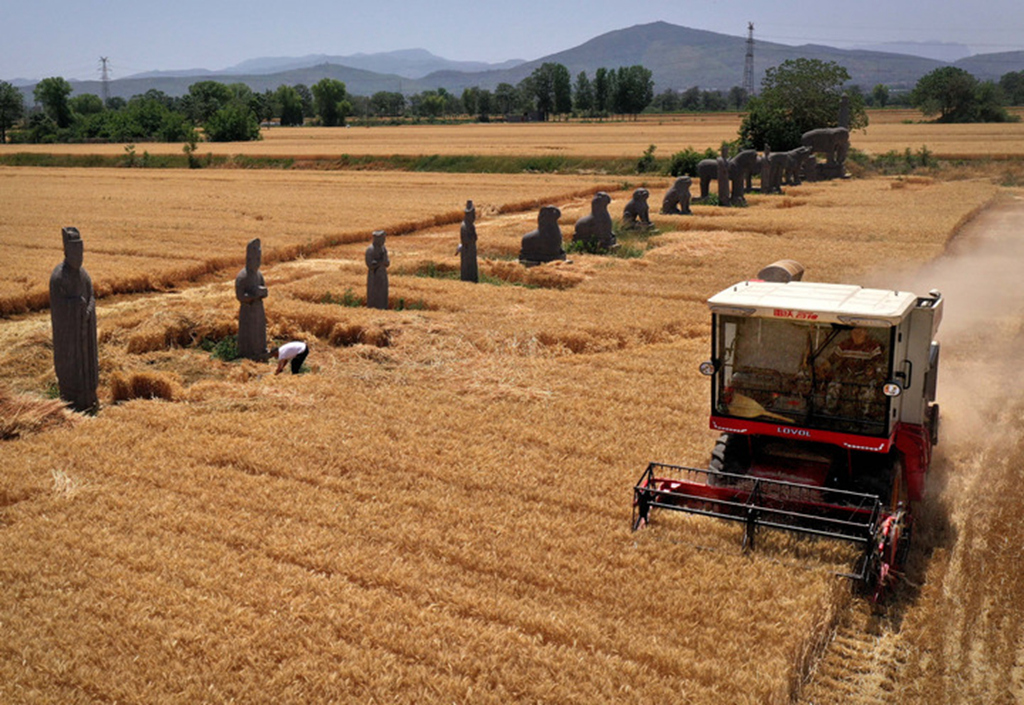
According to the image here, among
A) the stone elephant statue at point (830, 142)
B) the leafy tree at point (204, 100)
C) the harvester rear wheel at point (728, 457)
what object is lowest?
the harvester rear wheel at point (728, 457)

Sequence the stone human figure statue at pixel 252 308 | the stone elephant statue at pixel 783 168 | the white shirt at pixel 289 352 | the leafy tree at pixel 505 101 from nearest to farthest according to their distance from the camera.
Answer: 1. the white shirt at pixel 289 352
2. the stone human figure statue at pixel 252 308
3. the stone elephant statue at pixel 783 168
4. the leafy tree at pixel 505 101

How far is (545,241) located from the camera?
89.4ft

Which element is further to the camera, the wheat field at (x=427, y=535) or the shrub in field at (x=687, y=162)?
the shrub in field at (x=687, y=162)

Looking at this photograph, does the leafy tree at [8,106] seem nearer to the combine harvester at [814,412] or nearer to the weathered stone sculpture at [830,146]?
the weathered stone sculpture at [830,146]

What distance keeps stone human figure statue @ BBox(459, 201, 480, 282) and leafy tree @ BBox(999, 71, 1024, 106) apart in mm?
159966

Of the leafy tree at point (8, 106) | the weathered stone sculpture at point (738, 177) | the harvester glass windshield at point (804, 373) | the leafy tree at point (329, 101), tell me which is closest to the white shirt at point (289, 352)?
the harvester glass windshield at point (804, 373)

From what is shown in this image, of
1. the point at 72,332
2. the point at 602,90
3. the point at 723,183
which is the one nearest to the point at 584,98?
the point at 602,90

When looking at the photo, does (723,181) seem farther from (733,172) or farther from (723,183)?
(733,172)

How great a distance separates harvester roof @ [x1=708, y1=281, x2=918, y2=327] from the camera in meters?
9.27

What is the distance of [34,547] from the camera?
9.17 meters

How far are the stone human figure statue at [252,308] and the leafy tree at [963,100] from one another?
10521 centimetres

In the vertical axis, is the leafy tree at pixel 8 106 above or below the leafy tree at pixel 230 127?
above

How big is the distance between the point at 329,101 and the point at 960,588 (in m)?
148

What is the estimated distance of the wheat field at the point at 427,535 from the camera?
7.37m
